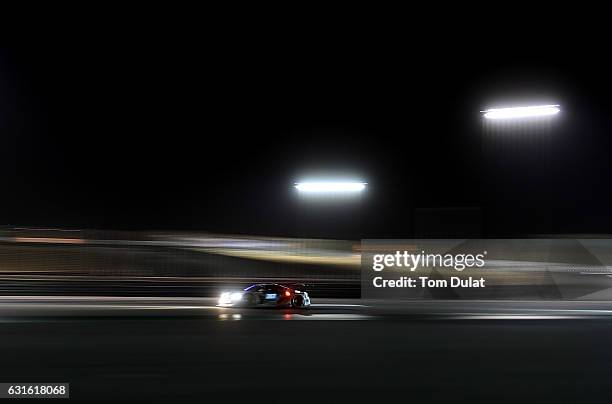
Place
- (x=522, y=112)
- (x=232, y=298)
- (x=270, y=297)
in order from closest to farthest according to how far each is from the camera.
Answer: (x=270, y=297) → (x=232, y=298) → (x=522, y=112)

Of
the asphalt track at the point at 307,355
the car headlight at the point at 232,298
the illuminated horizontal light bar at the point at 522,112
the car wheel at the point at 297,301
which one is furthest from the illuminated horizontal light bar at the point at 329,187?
the asphalt track at the point at 307,355

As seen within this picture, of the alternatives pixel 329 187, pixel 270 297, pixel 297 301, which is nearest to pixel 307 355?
pixel 297 301

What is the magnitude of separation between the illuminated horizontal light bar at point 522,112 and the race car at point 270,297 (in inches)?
590

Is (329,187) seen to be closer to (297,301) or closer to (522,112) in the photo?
(522,112)

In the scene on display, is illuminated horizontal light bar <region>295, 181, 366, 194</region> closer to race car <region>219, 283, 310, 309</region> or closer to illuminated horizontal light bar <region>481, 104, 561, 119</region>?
illuminated horizontal light bar <region>481, 104, 561, 119</region>

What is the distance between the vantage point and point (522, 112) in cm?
3052

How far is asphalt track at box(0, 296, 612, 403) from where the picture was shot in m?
7.83

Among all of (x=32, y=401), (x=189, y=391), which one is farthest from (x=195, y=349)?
(x=32, y=401)

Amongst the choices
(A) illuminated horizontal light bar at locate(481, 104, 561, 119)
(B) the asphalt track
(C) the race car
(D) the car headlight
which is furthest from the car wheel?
(A) illuminated horizontal light bar at locate(481, 104, 561, 119)

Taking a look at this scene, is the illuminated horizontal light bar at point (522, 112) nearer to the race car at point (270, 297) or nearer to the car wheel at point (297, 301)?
the race car at point (270, 297)

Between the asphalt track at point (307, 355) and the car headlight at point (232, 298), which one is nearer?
the asphalt track at point (307, 355)

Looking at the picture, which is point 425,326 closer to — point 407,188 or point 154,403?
point 154,403

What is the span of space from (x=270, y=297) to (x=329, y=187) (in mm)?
26808

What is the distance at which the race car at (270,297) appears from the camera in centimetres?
2008
